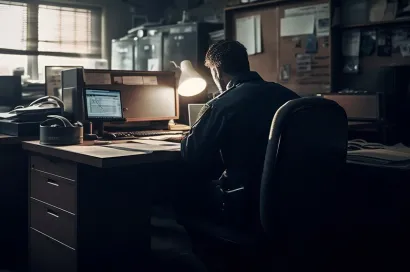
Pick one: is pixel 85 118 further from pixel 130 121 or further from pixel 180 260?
pixel 180 260

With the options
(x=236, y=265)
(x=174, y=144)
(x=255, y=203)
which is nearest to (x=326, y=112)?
(x=255, y=203)

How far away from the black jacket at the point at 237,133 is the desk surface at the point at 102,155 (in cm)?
17

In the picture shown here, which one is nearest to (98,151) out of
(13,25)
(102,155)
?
(102,155)

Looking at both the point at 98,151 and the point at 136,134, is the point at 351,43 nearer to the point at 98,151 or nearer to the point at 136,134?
the point at 136,134

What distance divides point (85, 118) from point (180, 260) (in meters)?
0.94

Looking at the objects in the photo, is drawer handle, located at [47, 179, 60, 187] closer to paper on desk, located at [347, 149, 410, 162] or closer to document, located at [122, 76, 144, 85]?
document, located at [122, 76, 144, 85]

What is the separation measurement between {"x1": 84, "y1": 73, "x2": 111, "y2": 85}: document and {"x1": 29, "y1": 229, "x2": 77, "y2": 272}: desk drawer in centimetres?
84

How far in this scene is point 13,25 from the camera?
588cm

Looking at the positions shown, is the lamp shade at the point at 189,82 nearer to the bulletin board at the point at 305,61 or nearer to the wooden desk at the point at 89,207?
the wooden desk at the point at 89,207

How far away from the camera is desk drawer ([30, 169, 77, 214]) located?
2082 mm

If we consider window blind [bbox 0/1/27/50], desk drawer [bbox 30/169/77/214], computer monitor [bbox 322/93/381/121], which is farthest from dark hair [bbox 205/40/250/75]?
window blind [bbox 0/1/27/50]

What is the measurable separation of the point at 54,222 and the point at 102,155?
462mm

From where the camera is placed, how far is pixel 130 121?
291 cm

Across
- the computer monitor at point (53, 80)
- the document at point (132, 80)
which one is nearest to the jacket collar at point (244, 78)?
the document at point (132, 80)
